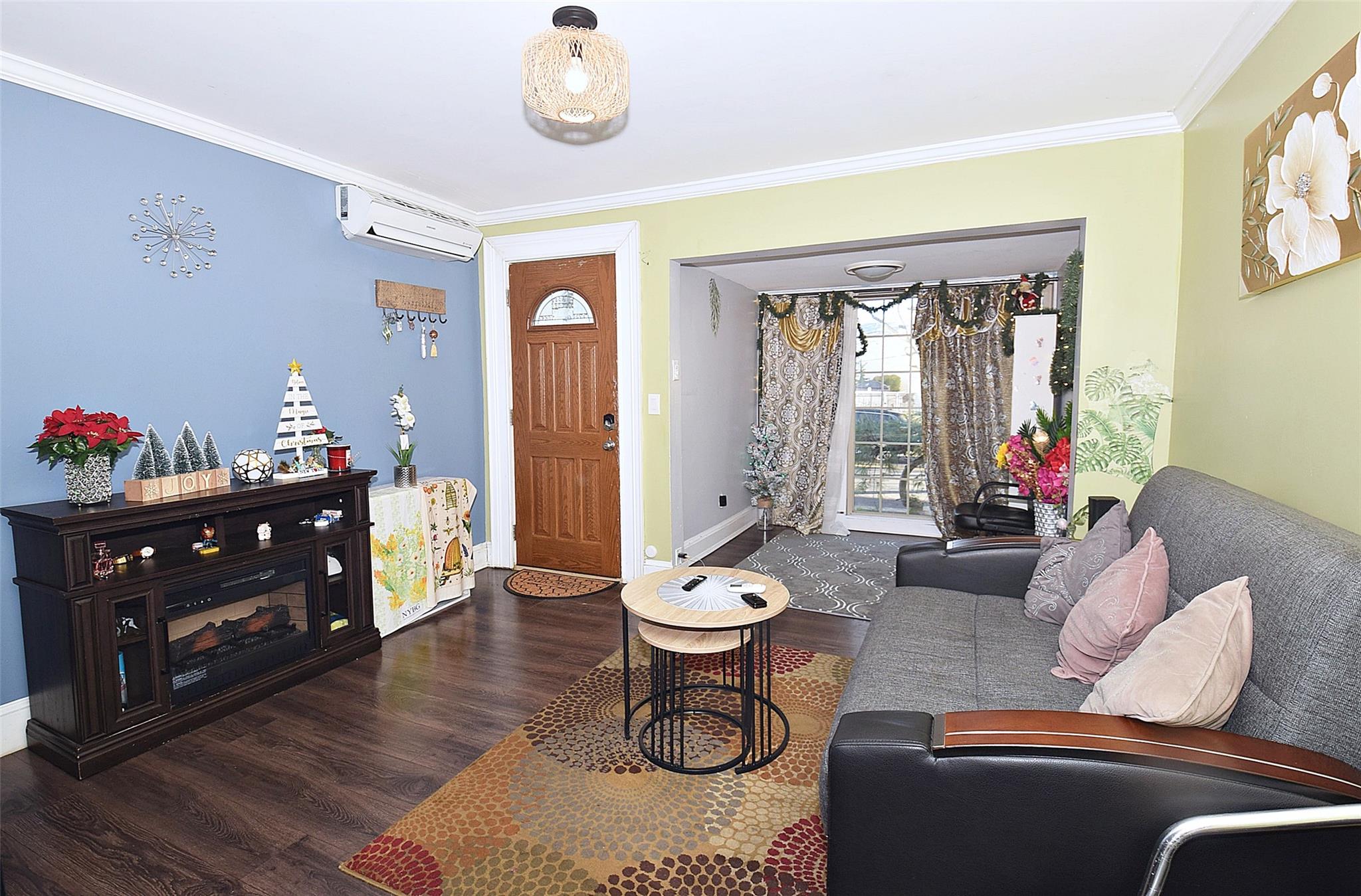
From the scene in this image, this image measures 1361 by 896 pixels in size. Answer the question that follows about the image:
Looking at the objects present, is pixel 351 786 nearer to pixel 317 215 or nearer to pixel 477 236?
pixel 317 215

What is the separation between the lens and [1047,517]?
3.59 meters

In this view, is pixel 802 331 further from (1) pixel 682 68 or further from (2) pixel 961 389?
(1) pixel 682 68

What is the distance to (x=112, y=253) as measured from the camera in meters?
2.84

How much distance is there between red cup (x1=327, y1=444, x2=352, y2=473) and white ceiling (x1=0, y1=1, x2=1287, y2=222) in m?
1.58

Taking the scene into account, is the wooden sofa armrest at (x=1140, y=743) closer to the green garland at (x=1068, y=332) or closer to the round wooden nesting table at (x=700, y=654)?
the round wooden nesting table at (x=700, y=654)

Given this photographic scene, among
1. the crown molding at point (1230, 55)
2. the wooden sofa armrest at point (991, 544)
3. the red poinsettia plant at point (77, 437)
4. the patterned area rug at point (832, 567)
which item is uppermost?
the crown molding at point (1230, 55)

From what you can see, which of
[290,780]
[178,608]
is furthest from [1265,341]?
[178,608]

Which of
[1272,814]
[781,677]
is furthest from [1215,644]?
[781,677]

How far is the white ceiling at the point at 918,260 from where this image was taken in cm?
412

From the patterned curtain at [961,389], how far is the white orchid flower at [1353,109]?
4.31 meters

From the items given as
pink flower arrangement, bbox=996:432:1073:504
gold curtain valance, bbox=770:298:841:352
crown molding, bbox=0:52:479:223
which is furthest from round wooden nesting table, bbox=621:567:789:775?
gold curtain valance, bbox=770:298:841:352

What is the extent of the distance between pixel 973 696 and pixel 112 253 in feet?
12.2

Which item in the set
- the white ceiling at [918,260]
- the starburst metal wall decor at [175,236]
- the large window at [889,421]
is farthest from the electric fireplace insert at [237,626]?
the large window at [889,421]

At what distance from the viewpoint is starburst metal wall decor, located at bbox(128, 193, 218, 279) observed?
2.96 m
